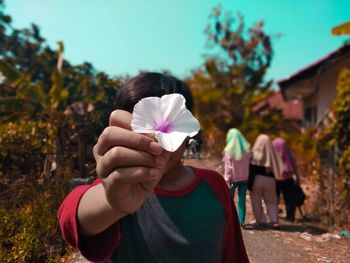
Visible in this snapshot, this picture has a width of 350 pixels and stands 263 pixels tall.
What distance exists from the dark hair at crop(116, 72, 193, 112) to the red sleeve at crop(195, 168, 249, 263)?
32 centimetres

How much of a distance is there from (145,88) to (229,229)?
549 mm

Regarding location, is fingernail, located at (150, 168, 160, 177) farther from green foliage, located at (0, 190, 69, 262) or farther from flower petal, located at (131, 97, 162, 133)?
green foliage, located at (0, 190, 69, 262)

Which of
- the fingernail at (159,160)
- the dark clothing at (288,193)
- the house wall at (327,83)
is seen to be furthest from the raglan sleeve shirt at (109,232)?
the house wall at (327,83)

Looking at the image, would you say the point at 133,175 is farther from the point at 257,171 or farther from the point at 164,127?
the point at 257,171

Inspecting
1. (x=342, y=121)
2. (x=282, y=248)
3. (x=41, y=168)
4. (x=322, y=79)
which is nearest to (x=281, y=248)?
(x=282, y=248)

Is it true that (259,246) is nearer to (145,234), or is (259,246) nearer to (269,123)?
(145,234)

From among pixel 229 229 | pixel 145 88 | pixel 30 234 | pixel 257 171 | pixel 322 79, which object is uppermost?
pixel 322 79

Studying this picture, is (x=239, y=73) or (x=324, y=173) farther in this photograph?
(x=239, y=73)

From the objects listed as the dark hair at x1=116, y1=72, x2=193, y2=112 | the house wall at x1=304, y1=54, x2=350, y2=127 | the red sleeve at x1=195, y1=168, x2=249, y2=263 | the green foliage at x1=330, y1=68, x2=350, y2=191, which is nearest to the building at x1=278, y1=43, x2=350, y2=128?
the house wall at x1=304, y1=54, x2=350, y2=127

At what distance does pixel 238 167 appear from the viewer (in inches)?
61.9

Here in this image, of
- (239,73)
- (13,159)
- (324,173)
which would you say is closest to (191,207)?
(13,159)

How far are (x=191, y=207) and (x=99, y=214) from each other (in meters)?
0.34

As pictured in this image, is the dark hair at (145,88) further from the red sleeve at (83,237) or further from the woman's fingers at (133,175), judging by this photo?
the woman's fingers at (133,175)

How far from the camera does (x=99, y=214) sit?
832 mm
